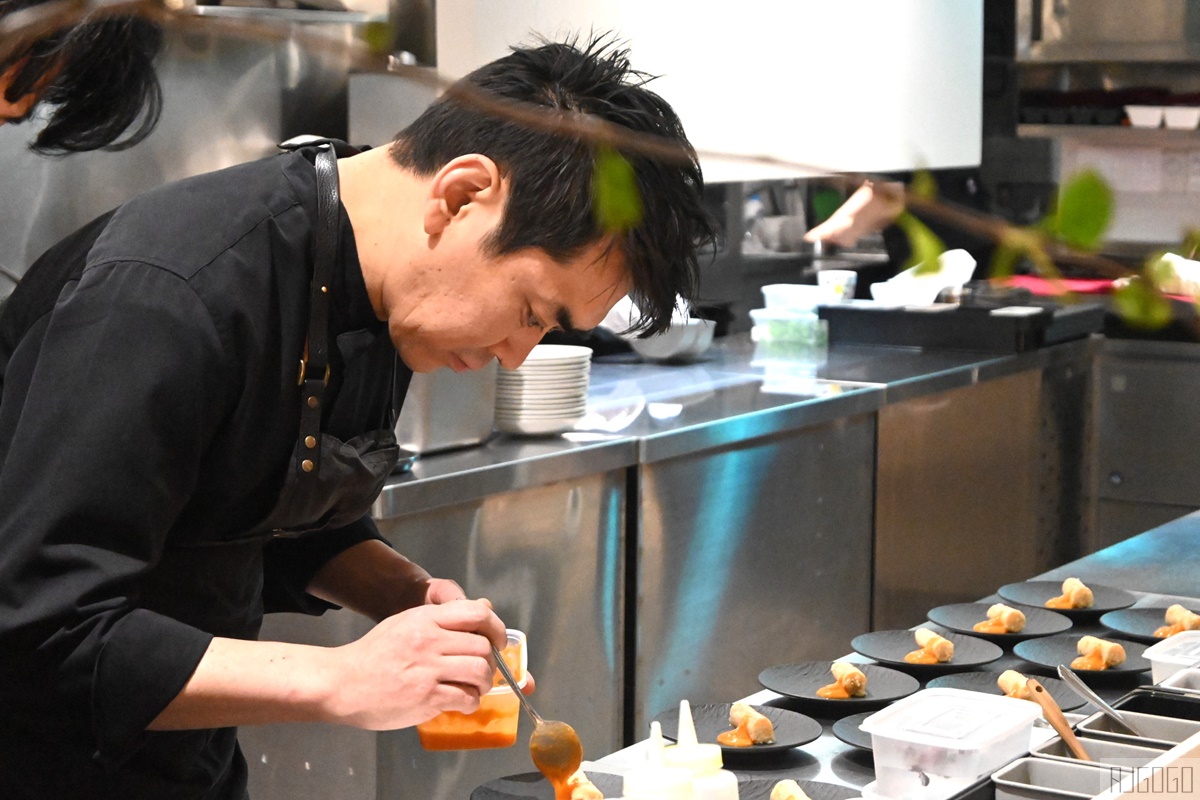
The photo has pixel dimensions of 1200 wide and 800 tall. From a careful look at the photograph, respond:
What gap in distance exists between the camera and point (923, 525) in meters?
3.82

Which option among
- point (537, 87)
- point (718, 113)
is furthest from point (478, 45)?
point (537, 87)

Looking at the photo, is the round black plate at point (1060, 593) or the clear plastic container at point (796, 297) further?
the clear plastic container at point (796, 297)

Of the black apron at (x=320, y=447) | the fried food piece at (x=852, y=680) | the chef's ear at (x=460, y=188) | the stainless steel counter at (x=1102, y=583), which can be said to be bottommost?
the stainless steel counter at (x=1102, y=583)

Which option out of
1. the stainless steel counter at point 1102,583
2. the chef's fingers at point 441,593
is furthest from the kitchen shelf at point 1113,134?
the chef's fingers at point 441,593

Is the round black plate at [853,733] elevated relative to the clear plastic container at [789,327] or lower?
lower

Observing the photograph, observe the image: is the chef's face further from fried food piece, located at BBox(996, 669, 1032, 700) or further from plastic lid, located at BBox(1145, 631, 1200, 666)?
plastic lid, located at BBox(1145, 631, 1200, 666)

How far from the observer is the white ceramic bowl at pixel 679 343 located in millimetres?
3805

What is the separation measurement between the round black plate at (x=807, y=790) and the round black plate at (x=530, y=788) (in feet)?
0.07

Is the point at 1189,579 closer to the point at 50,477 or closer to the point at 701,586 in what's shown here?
the point at 701,586

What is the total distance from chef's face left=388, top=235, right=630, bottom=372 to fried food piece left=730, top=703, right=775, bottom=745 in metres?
0.49

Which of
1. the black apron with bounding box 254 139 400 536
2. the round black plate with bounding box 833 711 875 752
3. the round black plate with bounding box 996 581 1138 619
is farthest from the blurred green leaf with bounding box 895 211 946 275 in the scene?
the round black plate with bounding box 996 581 1138 619

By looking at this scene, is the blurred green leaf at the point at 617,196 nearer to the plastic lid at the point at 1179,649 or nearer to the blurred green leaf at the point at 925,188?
the blurred green leaf at the point at 925,188

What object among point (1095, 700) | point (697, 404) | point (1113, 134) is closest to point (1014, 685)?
point (1095, 700)

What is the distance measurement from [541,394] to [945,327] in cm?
169
